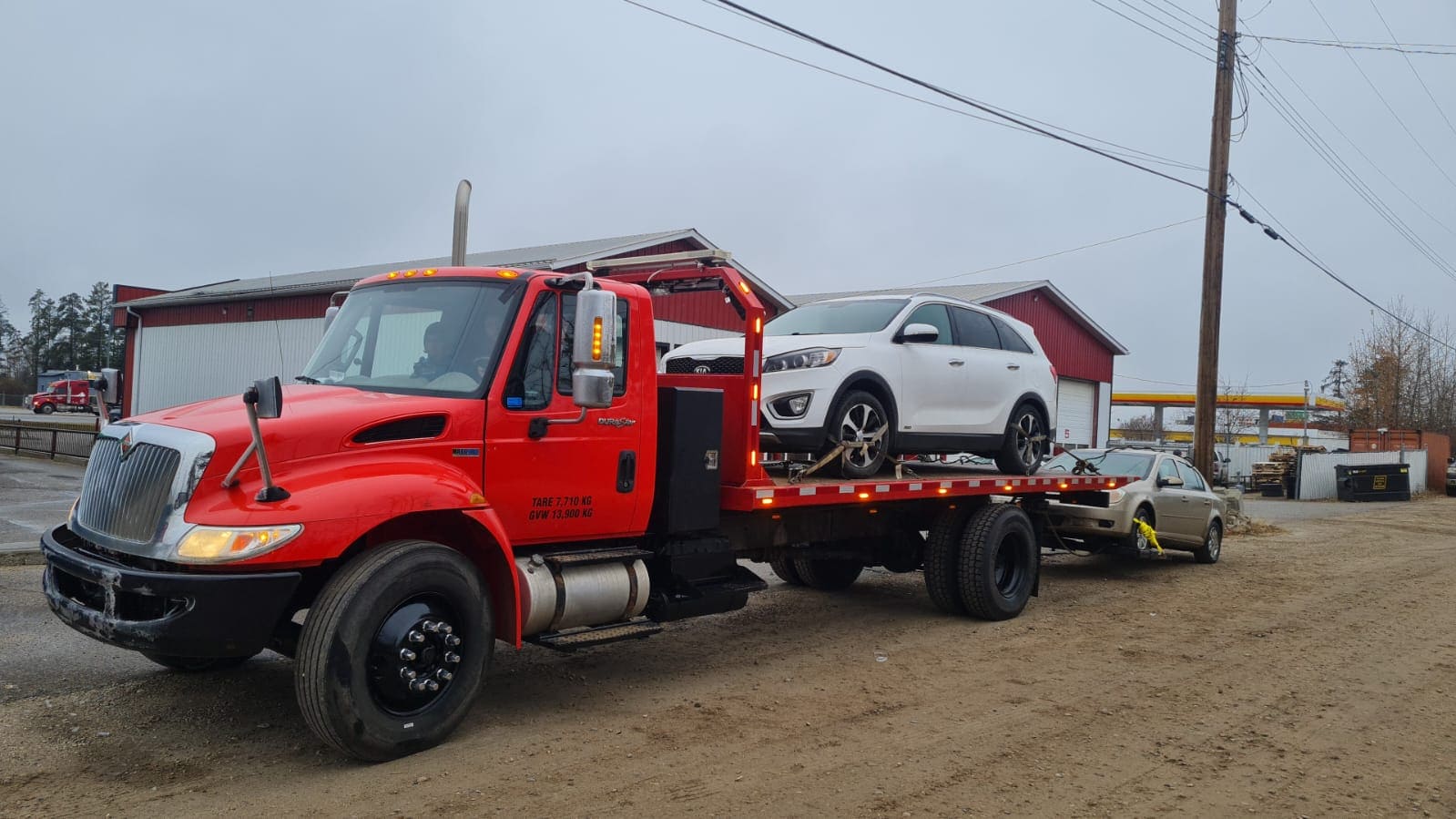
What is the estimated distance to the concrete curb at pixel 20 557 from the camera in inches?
375

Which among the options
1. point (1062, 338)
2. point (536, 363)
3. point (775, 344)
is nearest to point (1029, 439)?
point (775, 344)

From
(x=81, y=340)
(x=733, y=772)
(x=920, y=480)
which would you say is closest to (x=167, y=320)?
(x=920, y=480)

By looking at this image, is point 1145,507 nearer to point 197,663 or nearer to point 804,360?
point 804,360

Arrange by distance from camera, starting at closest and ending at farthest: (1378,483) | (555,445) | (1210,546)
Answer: (555,445), (1210,546), (1378,483)

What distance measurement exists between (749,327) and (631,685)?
7.95ft

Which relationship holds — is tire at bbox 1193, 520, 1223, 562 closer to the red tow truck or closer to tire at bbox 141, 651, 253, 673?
the red tow truck

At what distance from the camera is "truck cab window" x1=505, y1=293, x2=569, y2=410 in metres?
5.56

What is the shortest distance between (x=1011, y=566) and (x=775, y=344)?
336cm

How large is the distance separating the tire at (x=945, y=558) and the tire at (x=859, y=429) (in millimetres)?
1254

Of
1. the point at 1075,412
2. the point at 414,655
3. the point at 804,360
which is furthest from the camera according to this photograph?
the point at 1075,412

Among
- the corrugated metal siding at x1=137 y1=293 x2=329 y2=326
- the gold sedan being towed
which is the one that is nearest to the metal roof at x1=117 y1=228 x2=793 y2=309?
the corrugated metal siding at x1=137 y1=293 x2=329 y2=326

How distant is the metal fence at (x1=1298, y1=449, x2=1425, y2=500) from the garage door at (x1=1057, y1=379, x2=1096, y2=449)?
6098 millimetres

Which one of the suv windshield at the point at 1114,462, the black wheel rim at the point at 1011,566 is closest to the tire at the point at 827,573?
the black wheel rim at the point at 1011,566

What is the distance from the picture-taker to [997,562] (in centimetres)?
952
